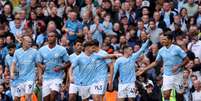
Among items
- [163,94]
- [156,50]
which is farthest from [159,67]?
[163,94]

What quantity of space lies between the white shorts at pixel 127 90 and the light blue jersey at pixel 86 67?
1433 mm

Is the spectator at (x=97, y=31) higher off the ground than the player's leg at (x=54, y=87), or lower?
higher

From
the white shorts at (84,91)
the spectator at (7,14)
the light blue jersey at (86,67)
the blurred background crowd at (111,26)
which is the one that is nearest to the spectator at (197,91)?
the blurred background crowd at (111,26)

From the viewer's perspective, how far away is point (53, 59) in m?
24.0

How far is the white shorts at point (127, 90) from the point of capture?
82.0 feet

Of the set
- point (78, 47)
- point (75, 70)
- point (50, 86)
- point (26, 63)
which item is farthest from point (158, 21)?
point (26, 63)

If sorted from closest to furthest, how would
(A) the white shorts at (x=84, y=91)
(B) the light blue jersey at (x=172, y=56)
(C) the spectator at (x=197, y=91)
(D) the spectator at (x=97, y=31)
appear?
(B) the light blue jersey at (x=172, y=56) < (A) the white shorts at (x=84, y=91) < (C) the spectator at (x=197, y=91) < (D) the spectator at (x=97, y=31)

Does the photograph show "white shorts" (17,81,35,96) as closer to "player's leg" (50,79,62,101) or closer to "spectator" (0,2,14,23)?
"player's leg" (50,79,62,101)

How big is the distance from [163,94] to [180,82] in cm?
53

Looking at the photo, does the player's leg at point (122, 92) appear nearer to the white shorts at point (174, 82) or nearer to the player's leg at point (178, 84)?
the white shorts at point (174, 82)

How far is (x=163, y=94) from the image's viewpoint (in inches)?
929

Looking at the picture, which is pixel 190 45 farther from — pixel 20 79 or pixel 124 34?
pixel 20 79

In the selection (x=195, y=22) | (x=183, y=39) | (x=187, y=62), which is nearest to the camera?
(x=187, y=62)

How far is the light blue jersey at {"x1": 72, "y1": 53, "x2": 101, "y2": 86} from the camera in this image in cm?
2383
